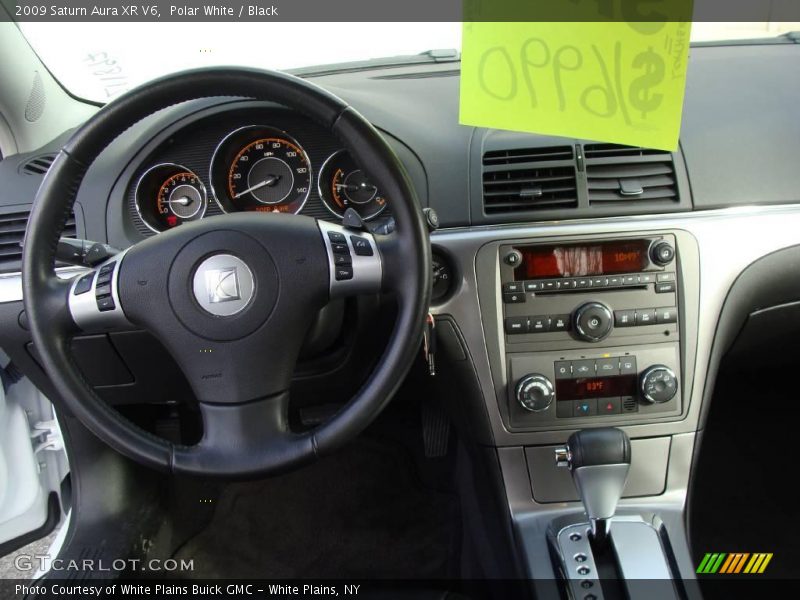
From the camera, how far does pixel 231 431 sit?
109 cm

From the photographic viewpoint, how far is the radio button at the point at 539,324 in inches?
55.6

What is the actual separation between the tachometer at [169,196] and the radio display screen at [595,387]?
828 millimetres

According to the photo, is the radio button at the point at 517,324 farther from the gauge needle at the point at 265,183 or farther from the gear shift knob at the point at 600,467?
the gauge needle at the point at 265,183

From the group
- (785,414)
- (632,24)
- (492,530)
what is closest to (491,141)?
(632,24)

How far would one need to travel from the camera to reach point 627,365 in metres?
1.44

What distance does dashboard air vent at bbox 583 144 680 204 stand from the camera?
1395mm

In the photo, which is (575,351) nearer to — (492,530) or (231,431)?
(492,530)

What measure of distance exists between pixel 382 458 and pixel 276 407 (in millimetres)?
1067

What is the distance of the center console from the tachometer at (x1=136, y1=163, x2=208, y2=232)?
637 millimetres

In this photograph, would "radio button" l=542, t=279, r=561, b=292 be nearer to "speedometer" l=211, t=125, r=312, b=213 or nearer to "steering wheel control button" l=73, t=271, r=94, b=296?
"speedometer" l=211, t=125, r=312, b=213

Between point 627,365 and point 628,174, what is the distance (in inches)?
15.3
